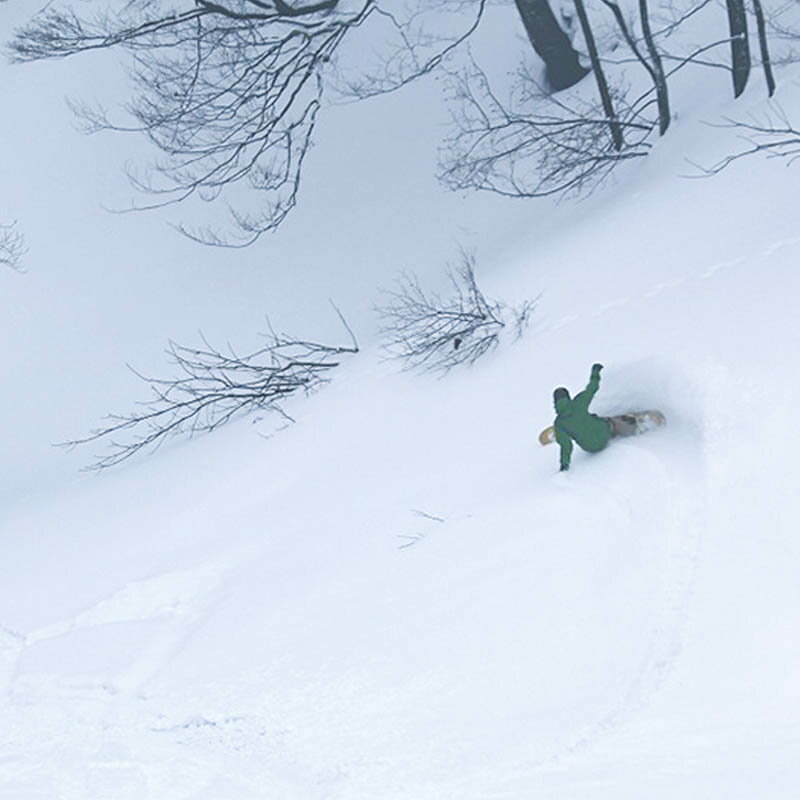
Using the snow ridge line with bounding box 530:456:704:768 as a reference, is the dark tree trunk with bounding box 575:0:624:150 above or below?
above

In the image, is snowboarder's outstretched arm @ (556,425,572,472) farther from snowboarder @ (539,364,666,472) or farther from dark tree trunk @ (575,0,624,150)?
dark tree trunk @ (575,0,624,150)

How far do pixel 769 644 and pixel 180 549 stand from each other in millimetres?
5246

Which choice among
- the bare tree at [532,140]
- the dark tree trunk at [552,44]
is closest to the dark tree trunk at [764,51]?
the bare tree at [532,140]

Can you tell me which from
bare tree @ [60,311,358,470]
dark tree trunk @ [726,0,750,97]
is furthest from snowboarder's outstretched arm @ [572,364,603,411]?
dark tree trunk @ [726,0,750,97]

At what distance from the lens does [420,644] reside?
6477 mm

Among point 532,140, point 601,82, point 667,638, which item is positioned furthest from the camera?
point 601,82

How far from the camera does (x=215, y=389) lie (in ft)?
38.9

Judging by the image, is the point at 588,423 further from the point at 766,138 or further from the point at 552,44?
the point at 552,44

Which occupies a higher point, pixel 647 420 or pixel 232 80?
pixel 232 80

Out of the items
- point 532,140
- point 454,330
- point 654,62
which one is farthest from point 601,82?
point 454,330

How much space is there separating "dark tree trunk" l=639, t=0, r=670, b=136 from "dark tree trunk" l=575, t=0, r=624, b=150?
0.44 metres

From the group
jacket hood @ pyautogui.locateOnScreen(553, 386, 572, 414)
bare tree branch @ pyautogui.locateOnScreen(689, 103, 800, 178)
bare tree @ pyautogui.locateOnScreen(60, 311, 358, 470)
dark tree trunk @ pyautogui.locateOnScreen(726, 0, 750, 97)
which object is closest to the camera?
jacket hood @ pyautogui.locateOnScreen(553, 386, 572, 414)

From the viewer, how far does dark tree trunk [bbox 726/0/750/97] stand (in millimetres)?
11219

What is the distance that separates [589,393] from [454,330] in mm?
2787
